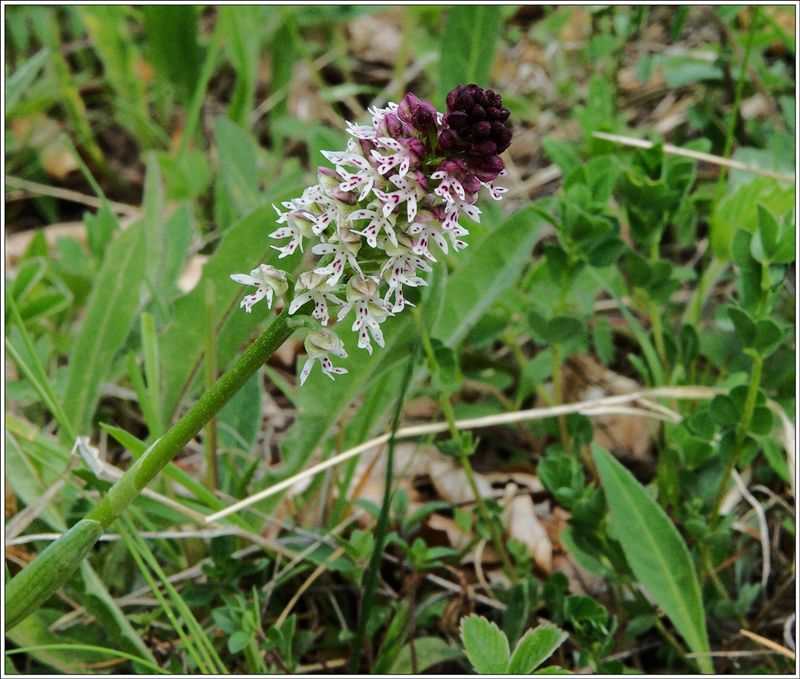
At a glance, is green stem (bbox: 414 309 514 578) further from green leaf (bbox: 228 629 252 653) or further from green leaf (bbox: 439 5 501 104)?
green leaf (bbox: 439 5 501 104)

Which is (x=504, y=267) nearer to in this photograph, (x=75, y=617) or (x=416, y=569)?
(x=416, y=569)

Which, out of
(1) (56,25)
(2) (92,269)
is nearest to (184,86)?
(1) (56,25)

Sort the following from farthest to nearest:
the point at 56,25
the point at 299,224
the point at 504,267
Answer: the point at 56,25
the point at 504,267
the point at 299,224

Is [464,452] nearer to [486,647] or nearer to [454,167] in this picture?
[486,647]

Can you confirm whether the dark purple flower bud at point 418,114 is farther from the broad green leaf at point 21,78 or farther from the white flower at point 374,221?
the broad green leaf at point 21,78

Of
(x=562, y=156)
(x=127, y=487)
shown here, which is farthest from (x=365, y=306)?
(x=562, y=156)

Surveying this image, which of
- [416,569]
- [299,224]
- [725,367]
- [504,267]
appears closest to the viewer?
[299,224]

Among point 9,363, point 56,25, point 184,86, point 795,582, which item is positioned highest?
point 56,25
